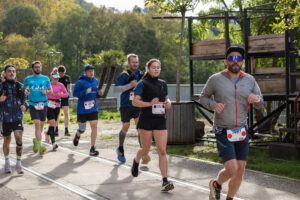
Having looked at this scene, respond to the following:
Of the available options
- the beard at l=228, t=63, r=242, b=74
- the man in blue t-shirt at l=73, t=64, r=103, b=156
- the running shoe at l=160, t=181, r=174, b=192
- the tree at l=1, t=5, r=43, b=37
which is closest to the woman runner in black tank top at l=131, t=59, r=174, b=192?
the running shoe at l=160, t=181, r=174, b=192

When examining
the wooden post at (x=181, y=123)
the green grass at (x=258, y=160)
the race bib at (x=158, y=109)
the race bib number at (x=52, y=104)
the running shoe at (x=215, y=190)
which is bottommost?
the green grass at (x=258, y=160)

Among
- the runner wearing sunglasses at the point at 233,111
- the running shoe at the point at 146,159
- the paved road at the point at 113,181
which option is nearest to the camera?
the runner wearing sunglasses at the point at 233,111

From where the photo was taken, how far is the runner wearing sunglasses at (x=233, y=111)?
5664 mm

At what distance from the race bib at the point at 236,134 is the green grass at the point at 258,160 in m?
2.79

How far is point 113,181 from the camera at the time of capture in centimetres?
770

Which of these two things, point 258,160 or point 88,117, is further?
point 88,117

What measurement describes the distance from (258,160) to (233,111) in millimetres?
4404

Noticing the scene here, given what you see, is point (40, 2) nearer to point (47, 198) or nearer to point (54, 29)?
point (54, 29)

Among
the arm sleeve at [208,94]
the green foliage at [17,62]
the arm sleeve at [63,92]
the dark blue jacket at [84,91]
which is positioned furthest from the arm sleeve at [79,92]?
the green foliage at [17,62]

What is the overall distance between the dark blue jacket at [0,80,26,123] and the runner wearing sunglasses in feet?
12.9

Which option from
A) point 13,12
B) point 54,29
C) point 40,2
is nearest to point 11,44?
point 54,29

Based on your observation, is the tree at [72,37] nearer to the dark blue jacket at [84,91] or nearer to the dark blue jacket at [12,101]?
the dark blue jacket at [84,91]

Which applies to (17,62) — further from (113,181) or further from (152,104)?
(152,104)

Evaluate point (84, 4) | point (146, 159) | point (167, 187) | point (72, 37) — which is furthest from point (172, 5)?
point (84, 4)
